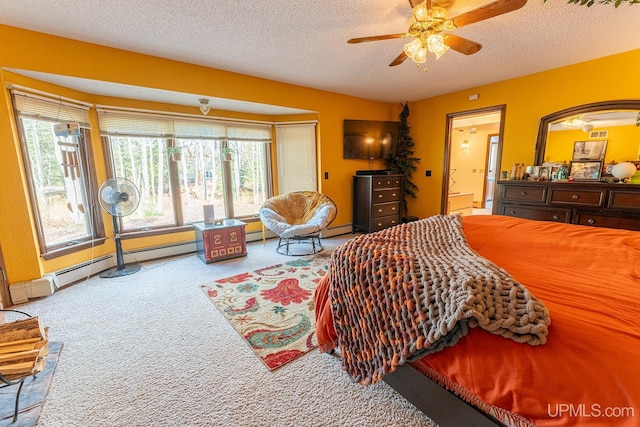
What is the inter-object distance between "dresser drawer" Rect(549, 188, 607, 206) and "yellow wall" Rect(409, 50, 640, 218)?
71 cm

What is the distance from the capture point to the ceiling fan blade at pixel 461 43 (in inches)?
78.0

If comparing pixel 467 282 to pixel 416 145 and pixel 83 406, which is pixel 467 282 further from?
pixel 416 145

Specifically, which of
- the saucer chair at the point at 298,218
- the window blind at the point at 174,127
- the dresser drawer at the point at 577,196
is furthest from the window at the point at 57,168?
the dresser drawer at the point at 577,196

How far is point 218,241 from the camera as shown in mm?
3510

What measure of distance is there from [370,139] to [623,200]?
10.8 feet

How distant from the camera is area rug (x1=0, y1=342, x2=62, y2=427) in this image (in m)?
1.31

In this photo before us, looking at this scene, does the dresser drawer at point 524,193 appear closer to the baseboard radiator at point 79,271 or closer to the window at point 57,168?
the baseboard radiator at point 79,271

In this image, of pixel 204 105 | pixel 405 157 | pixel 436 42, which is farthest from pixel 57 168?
pixel 405 157

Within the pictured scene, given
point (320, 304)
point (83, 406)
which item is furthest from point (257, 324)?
point (83, 406)

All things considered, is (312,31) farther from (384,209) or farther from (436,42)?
(384,209)

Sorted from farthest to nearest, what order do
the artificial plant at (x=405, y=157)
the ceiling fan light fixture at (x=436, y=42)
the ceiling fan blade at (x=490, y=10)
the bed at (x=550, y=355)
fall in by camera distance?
the artificial plant at (x=405, y=157), the ceiling fan light fixture at (x=436, y=42), the ceiling fan blade at (x=490, y=10), the bed at (x=550, y=355)

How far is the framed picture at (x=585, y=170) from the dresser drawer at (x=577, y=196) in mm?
260

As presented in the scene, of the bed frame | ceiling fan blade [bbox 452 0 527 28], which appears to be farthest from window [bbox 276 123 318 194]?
the bed frame

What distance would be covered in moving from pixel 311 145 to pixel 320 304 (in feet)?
10.8
